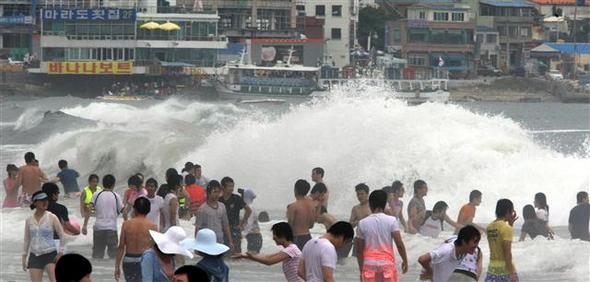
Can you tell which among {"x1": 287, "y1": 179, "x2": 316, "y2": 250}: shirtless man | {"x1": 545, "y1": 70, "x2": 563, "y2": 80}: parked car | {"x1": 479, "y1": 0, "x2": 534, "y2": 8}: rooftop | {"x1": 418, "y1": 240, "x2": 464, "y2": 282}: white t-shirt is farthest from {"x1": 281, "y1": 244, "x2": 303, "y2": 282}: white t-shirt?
{"x1": 479, "y1": 0, "x2": 534, "y2": 8}: rooftop

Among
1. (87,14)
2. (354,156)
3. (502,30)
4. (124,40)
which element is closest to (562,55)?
(502,30)

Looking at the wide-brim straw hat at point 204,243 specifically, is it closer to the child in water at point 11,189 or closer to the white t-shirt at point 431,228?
the white t-shirt at point 431,228

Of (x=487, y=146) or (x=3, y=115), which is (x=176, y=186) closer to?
(x=487, y=146)

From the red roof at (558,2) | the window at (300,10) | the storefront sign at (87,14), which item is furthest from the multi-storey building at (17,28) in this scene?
the red roof at (558,2)

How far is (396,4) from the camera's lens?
420ft

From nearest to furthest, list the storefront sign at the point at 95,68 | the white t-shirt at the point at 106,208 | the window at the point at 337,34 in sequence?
1. the white t-shirt at the point at 106,208
2. the storefront sign at the point at 95,68
3. the window at the point at 337,34

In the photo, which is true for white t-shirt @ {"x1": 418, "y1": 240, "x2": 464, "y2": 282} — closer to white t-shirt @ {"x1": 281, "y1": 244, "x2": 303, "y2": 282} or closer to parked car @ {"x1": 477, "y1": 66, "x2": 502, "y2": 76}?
white t-shirt @ {"x1": 281, "y1": 244, "x2": 303, "y2": 282}

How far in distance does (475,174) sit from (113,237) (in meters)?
13.2

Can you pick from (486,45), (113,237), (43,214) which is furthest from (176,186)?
(486,45)

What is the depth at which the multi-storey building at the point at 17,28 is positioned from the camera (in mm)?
114125

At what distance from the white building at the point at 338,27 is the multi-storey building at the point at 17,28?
20.4m

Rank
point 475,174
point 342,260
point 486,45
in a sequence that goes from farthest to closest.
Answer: point 486,45 < point 475,174 < point 342,260

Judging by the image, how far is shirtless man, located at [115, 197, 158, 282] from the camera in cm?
1258

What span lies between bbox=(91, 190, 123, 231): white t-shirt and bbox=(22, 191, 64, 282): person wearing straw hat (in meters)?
2.44
